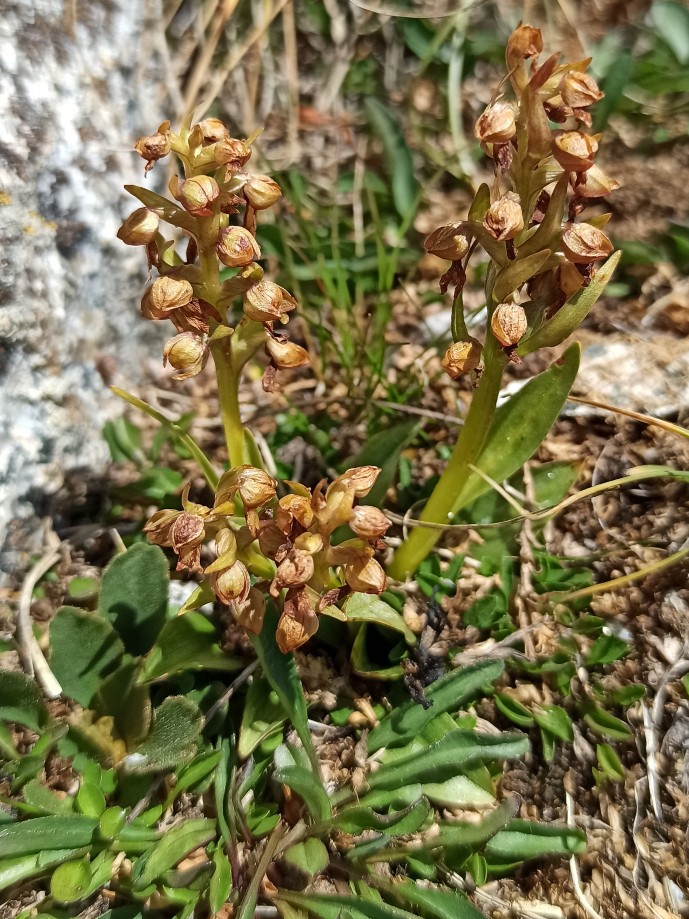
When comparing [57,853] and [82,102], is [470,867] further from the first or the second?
[82,102]

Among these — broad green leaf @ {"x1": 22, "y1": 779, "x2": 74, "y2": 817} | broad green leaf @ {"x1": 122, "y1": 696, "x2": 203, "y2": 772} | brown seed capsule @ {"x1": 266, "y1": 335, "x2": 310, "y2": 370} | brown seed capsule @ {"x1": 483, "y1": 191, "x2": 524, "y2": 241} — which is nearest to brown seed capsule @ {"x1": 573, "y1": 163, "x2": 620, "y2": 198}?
brown seed capsule @ {"x1": 483, "y1": 191, "x2": 524, "y2": 241}

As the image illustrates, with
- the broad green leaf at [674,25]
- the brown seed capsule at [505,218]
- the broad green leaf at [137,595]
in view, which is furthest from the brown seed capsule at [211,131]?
the broad green leaf at [674,25]

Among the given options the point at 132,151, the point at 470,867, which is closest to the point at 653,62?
the point at 132,151

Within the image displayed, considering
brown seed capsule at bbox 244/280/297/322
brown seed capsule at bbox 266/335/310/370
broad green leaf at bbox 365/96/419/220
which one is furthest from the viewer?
broad green leaf at bbox 365/96/419/220

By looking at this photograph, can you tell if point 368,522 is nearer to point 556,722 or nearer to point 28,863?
point 556,722

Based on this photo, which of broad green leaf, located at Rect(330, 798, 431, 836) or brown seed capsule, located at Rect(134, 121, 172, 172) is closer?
brown seed capsule, located at Rect(134, 121, 172, 172)

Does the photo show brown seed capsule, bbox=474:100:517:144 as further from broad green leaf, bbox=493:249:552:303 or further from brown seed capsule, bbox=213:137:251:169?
brown seed capsule, bbox=213:137:251:169
